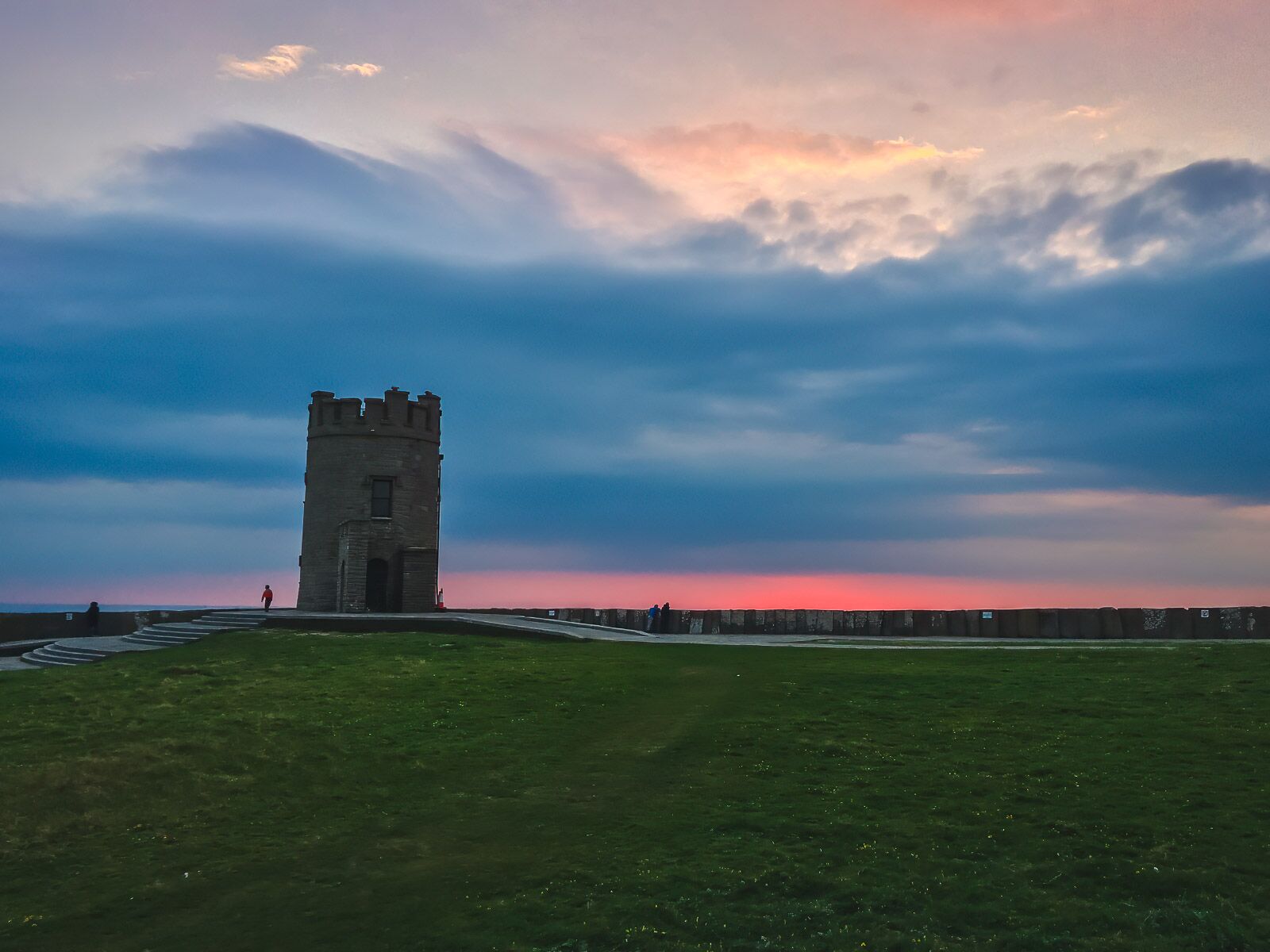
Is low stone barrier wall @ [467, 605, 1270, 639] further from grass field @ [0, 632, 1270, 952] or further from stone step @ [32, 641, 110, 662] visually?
stone step @ [32, 641, 110, 662]

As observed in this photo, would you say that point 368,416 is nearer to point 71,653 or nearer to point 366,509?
point 366,509

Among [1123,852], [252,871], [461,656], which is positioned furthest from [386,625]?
[1123,852]

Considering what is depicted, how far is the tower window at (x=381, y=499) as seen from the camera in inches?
1975

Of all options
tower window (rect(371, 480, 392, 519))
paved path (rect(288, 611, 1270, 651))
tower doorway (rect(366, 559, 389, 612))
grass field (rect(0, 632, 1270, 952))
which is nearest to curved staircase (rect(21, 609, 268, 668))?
paved path (rect(288, 611, 1270, 651))

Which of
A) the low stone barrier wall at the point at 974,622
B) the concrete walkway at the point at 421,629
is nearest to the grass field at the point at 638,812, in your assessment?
the concrete walkway at the point at 421,629

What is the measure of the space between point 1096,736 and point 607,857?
1082 cm

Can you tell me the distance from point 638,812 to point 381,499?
37.0 metres

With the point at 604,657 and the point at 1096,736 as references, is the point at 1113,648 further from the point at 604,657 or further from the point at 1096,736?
the point at 604,657


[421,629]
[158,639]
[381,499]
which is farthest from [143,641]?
[381,499]

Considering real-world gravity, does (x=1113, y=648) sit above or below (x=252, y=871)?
above

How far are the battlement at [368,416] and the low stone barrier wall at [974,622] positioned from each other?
A: 13697 mm

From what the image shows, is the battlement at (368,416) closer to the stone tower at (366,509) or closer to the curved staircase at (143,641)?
the stone tower at (366,509)

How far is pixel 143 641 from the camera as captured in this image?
3916cm

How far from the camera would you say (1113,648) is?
32188 mm
